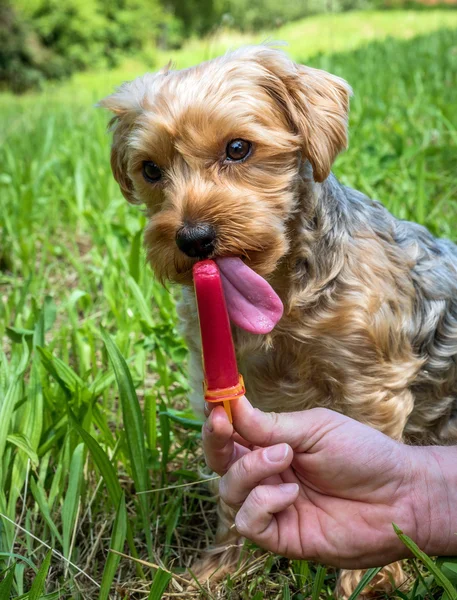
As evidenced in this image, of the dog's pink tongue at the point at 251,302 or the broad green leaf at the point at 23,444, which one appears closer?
the dog's pink tongue at the point at 251,302

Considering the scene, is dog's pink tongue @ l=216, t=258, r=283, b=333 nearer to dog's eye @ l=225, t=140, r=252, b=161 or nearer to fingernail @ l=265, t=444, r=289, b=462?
fingernail @ l=265, t=444, r=289, b=462

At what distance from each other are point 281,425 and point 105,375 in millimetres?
1170

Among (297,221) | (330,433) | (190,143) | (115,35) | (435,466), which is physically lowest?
(115,35)

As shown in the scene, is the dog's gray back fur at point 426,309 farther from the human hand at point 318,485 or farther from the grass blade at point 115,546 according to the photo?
the grass blade at point 115,546

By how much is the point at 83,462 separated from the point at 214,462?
723mm

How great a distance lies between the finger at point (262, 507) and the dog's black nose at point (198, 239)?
2.38 ft

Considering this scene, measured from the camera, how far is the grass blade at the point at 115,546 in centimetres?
214

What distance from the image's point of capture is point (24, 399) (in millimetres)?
2775

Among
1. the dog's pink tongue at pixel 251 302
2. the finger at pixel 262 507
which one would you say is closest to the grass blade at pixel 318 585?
the finger at pixel 262 507

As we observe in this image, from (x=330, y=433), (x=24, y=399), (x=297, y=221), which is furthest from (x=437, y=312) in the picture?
(x=24, y=399)

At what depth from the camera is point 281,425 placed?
6.44ft

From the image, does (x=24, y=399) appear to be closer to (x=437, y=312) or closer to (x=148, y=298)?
(x=148, y=298)

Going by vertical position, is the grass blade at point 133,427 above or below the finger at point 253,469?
below

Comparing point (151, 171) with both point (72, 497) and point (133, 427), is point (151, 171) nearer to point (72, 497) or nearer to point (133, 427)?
point (133, 427)
